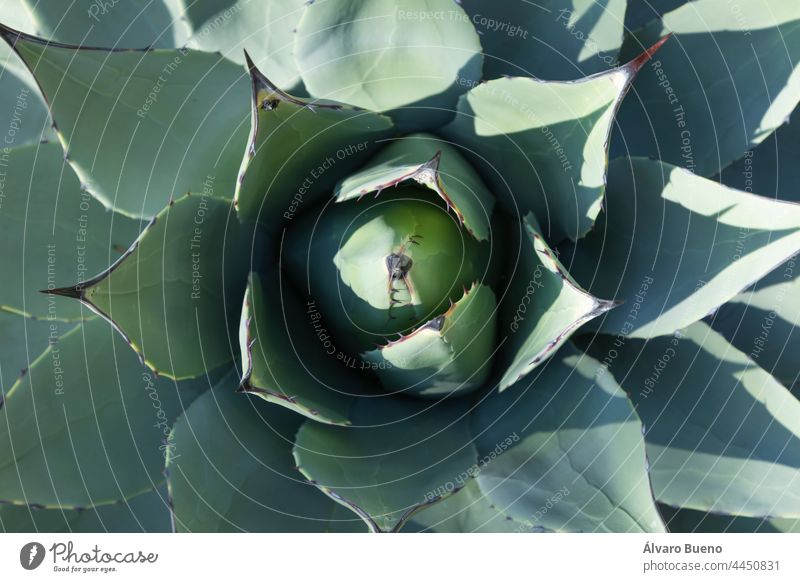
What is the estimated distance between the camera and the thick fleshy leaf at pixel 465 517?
112 cm

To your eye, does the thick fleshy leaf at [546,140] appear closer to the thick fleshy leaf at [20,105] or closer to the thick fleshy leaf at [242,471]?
the thick fleshy leaf at [242,471]

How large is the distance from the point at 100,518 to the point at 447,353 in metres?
0.76

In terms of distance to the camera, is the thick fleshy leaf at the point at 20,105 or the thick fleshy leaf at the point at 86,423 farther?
the thick fleshy leaf at the point at 20,105

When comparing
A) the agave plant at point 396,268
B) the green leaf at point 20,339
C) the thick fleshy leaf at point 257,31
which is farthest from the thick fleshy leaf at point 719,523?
the green leaf at point 20,339

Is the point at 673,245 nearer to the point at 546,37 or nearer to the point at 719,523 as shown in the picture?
the point at 546,37

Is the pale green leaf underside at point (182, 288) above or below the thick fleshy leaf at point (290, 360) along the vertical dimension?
above

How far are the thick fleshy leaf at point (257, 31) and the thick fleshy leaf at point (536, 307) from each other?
0.49 metres

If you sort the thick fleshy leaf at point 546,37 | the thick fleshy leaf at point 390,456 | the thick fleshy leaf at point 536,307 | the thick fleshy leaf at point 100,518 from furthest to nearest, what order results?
the thick fleshy leaf at point 100,518 < the thick fleshy leaf at point 546,37 < the thick fleshy leaf at point 390,456 < the thick fleshy leaf at point 536,307

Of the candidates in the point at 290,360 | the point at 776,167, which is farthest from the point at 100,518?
the point at 776,167

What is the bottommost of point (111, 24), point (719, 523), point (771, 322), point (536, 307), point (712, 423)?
point (719, 523)

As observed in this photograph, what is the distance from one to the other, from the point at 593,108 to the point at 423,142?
0.30m

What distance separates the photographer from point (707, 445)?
45.1 inches

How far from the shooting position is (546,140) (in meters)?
1.02

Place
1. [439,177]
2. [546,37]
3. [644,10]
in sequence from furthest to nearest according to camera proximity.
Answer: [644,10] → [546,37] → [439,177]
